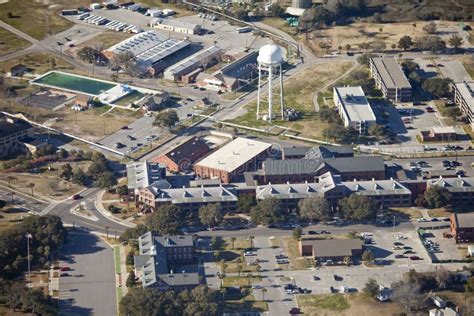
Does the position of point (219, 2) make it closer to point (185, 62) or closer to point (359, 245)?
point (185, 62)

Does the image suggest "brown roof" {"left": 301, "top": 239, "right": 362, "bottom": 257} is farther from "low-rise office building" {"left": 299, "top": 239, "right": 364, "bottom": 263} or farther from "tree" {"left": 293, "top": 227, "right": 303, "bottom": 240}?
"tree" {"left": 293, "top": 227, "right": 303, "bottom": 240}

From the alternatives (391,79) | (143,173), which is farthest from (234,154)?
(391,79)

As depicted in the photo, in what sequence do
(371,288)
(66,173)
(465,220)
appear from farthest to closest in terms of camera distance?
1. (66,173)
2. (465,220)
3. (371,288)

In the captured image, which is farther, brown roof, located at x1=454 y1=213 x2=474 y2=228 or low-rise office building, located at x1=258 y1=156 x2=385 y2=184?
low-rise office building, located at x1=258 y1=156 x2=385 y2=184

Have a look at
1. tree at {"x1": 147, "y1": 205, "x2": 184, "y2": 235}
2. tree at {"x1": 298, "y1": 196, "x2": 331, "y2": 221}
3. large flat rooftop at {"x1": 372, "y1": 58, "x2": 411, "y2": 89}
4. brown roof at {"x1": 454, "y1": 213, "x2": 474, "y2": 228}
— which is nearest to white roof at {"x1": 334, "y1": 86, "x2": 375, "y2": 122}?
large flat rooftop at {"x1": 372, "y1": 58, "x2": 411, "y2": 89}

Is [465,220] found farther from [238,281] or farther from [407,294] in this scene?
[238,281]

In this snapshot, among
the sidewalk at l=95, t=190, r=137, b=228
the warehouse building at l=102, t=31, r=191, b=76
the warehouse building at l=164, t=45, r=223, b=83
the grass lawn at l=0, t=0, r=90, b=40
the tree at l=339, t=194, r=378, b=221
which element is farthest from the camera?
the grass lawn at l=0, t=0, r=90, b=40

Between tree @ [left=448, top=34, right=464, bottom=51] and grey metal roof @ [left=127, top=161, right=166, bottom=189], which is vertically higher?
tree @ [left=448, top=34, right=464, bottom=51]

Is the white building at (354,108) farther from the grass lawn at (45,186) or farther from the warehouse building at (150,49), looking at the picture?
the grass lawn at (45,186)
